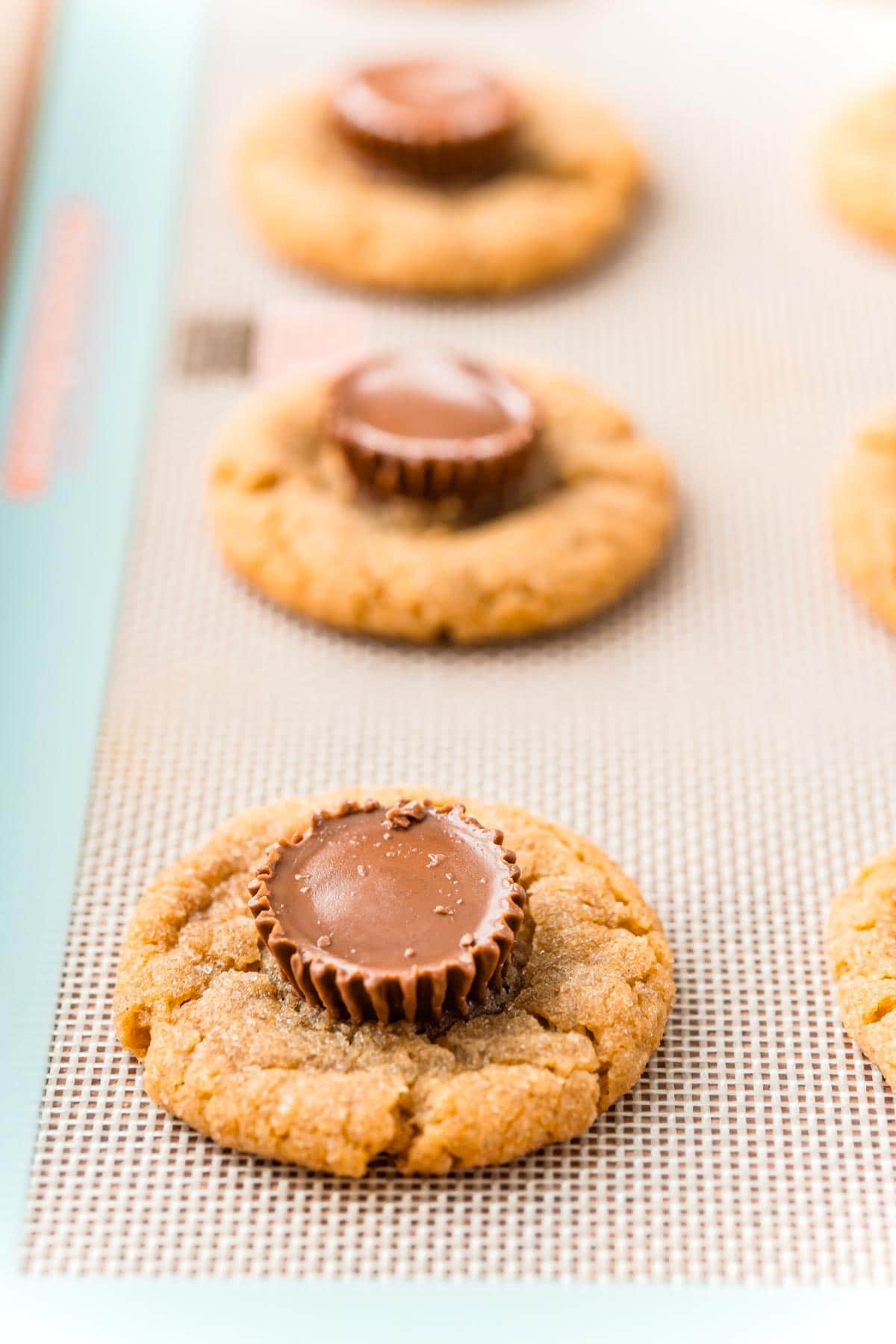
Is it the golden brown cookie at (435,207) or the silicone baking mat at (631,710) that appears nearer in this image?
the silicone baking mat at (631,710)

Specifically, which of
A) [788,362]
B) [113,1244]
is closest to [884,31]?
[788,362]

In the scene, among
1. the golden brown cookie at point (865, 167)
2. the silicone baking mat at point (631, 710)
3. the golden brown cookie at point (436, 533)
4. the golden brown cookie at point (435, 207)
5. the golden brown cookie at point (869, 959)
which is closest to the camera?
the silicone baking mat at point (631, 710)

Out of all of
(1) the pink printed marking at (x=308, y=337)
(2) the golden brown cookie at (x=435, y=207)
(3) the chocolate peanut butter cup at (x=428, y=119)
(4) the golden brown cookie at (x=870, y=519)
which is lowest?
(1) the pink printed marking at (x=308, y=337)

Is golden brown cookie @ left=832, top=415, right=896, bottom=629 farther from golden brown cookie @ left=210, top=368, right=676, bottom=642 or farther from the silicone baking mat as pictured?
golden brown cookie @ left=210, top=368, right=676, bottom=642

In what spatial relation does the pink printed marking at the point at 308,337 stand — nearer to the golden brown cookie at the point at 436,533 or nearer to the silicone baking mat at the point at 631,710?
the silicone baking mat at the point at 631,710

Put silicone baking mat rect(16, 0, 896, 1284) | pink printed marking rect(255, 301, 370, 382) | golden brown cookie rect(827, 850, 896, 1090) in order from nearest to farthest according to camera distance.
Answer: silicone baking mat rect(16, 0, 896, 1284), golden brown cookie rect(827, 850, 896, 1090), pink printed marking rect(255, 301, 370, 382)

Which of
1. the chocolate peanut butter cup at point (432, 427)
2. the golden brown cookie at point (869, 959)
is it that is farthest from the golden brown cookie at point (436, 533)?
the golden brown cookie at point (869, 959)

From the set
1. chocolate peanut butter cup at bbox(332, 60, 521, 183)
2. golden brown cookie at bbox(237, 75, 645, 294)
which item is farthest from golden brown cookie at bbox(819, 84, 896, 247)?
chocolate peanut butter cup at bbox(332, 60, 521, 183)

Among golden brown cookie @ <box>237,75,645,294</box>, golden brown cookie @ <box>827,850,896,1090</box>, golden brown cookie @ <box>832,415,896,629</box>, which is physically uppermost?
golden brown cookie @ <box>237,75,645,294</box>
